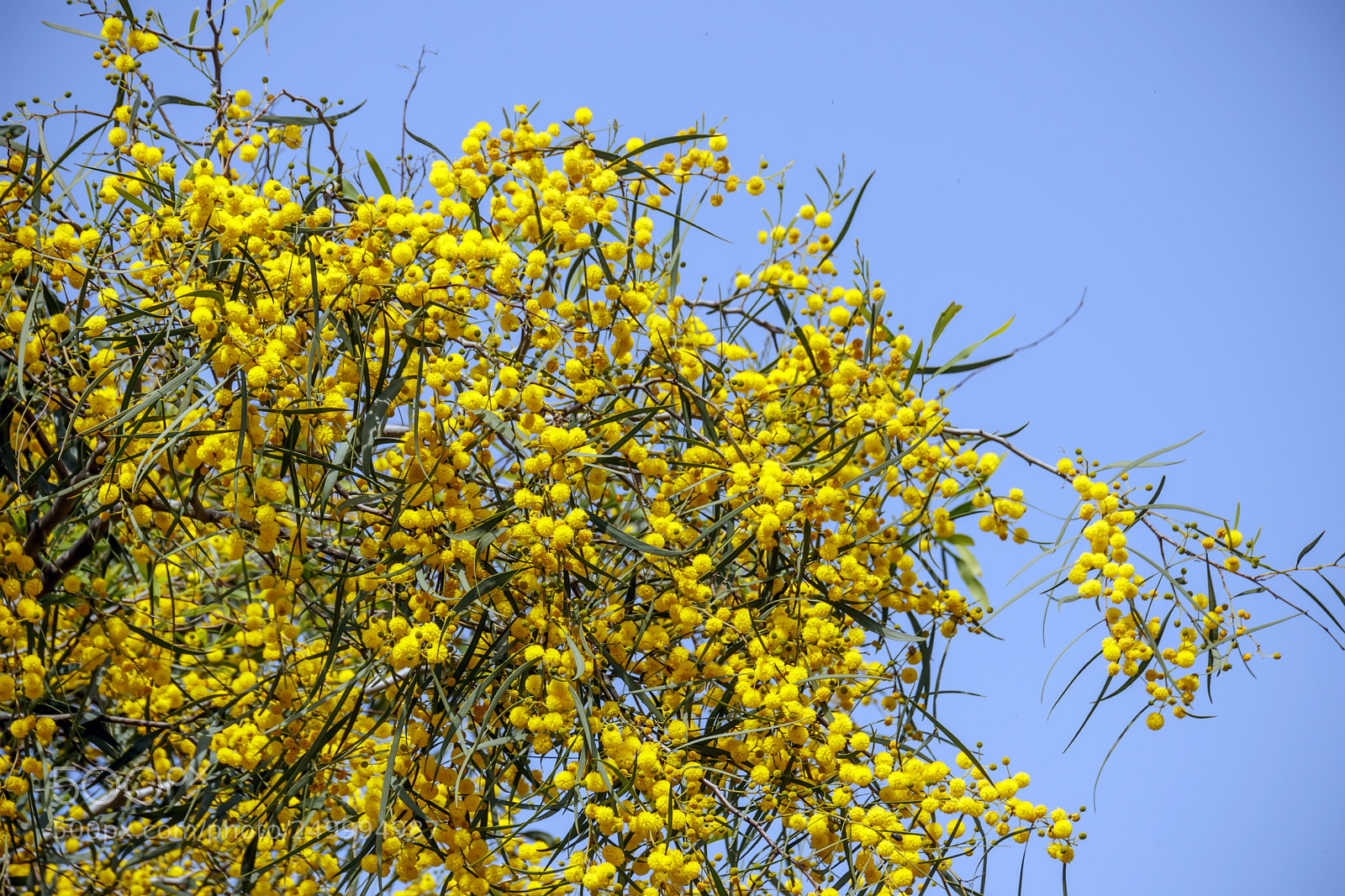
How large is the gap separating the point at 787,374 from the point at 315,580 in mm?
1146

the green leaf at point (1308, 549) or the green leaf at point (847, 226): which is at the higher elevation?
the green leaf at point (847, 226)

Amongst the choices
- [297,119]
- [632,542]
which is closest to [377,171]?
[297,119]

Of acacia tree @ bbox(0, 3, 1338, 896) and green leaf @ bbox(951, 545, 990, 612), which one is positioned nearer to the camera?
acacia tree @ bbox(0, 3, 1338, 896)

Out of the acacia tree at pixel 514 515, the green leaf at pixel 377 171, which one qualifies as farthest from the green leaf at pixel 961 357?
the green leaf at pixel 377 171

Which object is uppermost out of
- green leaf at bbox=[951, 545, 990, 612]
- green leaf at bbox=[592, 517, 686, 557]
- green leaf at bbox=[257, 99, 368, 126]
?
green leaf at bbox=[257, 99, 368, 126]

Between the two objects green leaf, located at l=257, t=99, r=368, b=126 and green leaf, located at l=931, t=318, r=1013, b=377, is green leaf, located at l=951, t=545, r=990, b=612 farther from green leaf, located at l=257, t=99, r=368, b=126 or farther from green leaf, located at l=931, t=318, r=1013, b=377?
green leaf, located at l=257, t=99, r=368, b=126

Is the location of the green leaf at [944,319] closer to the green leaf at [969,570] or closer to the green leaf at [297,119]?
the green leaf at [969,570]

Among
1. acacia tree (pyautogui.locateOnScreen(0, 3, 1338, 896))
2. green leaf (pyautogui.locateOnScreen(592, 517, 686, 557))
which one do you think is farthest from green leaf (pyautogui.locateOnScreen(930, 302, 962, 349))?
green leaf (pyautogui.locateOnScreen(592, 517, 686, 557))

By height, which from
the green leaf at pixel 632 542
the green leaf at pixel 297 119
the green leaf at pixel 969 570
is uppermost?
the green leaf at pixel 297 119

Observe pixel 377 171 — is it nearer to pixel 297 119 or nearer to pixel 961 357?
pixel 297 119

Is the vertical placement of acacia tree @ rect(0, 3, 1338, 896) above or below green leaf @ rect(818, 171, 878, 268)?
below

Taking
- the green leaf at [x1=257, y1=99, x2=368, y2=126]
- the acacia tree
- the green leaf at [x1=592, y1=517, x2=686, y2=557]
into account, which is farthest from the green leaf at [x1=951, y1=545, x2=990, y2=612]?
the green leaf at [x1=257, y1=99, x2=368, y2=126]

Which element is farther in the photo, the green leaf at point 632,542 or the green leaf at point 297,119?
the green leaf at point 297,119

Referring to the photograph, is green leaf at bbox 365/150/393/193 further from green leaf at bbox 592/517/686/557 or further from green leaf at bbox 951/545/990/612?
green leaf at bbox 951/545/990/612
